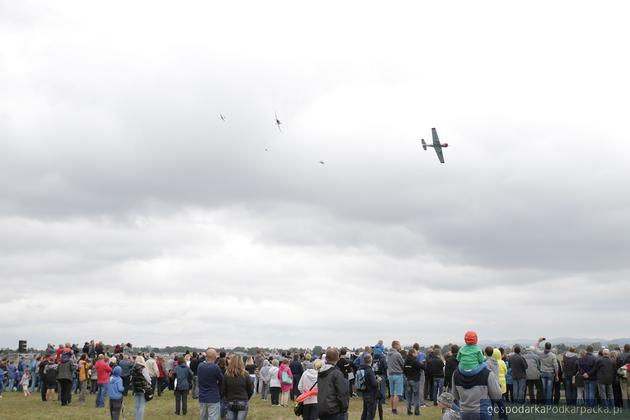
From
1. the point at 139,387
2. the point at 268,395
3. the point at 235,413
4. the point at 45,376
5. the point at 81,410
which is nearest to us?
the point at 235,413

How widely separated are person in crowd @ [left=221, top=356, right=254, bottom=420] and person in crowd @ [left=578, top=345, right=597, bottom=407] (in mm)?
10896

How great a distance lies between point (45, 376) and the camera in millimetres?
24766

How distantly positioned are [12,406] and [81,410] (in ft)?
12.2

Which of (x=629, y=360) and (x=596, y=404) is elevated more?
(x=629, y=360)

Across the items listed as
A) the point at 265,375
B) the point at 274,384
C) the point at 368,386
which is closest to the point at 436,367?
the point at 274,384

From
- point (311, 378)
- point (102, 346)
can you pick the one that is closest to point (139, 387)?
point (311, 378)

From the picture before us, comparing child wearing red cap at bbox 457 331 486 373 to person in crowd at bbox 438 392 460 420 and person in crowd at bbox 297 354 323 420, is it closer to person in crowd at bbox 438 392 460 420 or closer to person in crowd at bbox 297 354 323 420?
person in crowd at bbox 438 392 460 420

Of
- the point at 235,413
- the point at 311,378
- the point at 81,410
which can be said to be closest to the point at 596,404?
the point at 311,378

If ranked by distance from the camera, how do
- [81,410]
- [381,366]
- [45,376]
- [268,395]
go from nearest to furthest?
[381,366]
[81,410]
[45,376]
[268,395]

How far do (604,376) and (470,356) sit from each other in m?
10.2

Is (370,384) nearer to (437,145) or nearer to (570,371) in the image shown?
(570,371)

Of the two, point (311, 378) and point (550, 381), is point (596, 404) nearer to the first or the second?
point (550, 381)

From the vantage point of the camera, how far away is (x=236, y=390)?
1284 centimetres

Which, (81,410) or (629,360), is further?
(81,410)
